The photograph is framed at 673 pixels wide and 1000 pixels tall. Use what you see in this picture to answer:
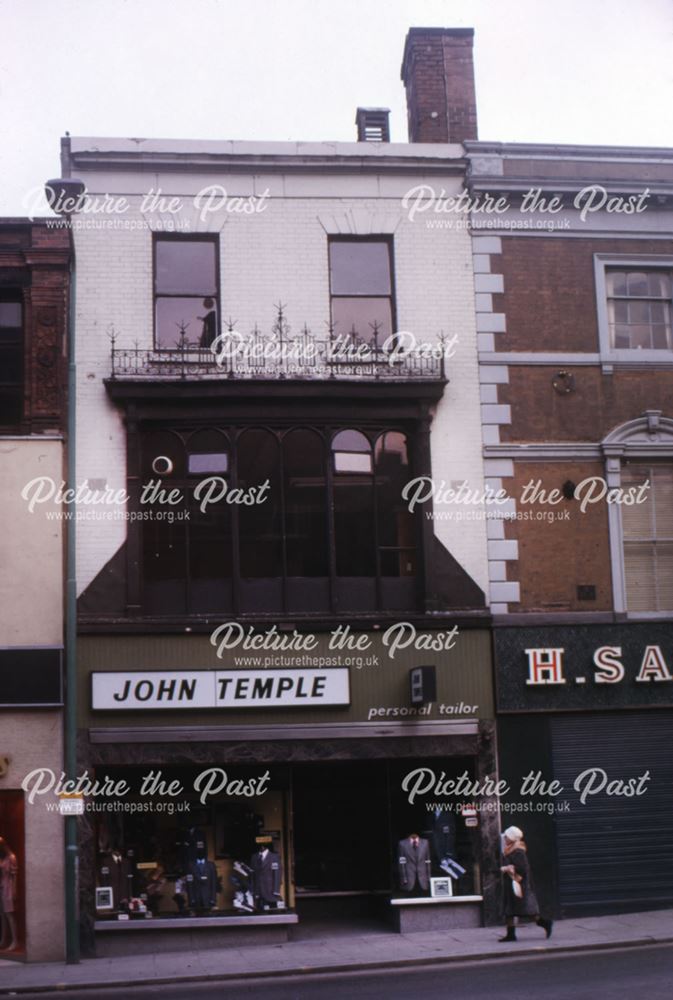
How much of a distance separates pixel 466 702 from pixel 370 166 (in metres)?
9.11

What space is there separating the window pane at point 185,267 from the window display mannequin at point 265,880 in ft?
30.0

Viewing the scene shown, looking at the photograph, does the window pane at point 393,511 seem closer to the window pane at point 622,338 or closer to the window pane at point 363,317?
the window pane at point 363,317

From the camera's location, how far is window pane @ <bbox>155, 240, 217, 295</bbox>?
21.1 metres

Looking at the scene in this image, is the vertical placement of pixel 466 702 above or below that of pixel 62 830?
above

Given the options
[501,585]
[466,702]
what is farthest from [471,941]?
[501,585]

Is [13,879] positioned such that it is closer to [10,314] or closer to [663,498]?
[10,314]

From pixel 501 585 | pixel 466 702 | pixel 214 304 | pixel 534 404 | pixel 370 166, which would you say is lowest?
pixel 466 702

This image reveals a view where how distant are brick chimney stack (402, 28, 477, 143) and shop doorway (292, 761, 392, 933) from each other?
1129 centimetres

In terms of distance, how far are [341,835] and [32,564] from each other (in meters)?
6.87

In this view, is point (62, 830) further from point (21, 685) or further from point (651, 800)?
point (651, 800)

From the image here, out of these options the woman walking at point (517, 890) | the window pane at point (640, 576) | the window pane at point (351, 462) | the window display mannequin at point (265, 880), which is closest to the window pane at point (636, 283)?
the window pane at point (640, 576)

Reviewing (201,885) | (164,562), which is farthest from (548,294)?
(201,885)

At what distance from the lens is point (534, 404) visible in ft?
69.8

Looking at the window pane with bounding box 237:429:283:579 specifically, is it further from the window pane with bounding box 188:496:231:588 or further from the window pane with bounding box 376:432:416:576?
the window pane with bounding box 376:432:416:576
